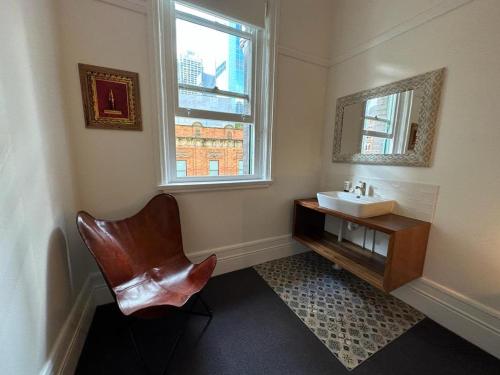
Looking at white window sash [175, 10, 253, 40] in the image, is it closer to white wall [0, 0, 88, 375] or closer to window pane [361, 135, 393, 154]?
white wall [0, 0, 88, 375]

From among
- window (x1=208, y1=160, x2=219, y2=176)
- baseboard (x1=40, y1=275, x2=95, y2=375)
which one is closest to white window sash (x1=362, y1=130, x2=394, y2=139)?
window (x1=208, y1=160, x2=219, y2=176)

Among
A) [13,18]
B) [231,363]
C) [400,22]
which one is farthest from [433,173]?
[13,18]

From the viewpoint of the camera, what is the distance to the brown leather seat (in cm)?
116

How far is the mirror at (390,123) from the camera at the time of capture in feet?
4.73

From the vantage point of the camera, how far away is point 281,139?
2.09 metres

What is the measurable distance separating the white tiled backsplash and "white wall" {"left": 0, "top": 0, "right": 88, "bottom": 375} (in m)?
2.24

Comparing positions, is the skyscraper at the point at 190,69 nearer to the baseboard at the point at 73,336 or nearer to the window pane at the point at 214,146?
the window pane at the point at 214,146

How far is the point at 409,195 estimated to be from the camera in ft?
5.16

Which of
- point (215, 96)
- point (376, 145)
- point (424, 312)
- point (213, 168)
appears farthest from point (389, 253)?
point (215, 96)

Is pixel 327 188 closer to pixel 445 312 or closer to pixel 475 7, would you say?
pixel 445 312

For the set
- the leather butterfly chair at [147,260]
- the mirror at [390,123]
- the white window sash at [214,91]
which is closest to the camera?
the leather butterfly chair at [147,260]

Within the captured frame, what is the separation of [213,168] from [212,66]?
89cm

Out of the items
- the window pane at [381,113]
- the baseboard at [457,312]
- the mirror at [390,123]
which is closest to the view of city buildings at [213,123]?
the mirror at [390,123]

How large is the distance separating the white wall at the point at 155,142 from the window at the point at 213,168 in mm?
200
